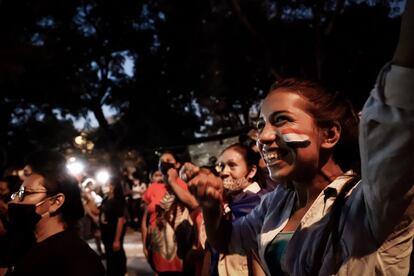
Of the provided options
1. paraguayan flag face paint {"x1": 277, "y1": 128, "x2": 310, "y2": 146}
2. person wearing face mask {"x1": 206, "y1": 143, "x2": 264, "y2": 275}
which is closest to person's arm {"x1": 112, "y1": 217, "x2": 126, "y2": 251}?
person wearing face mask {"x1": 206, "y1": 143, "x2": 264, "y2": 275}

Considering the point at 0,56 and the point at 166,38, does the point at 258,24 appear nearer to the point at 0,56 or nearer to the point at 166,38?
the point at 0,56

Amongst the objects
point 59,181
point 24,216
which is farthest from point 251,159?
point 24,216

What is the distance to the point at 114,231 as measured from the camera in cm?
801

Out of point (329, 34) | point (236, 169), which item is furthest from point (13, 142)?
point (236, 169)

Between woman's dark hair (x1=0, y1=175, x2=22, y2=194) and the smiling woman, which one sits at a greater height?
the smiling woman

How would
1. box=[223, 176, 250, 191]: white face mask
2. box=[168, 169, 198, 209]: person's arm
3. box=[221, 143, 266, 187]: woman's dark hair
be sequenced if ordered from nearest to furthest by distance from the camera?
box=[223, 176, 250, 191]: white face mask
box=[221, 143, 266, 187]: woman's dark hair
box=[168, 169, 198, 209]: person's arm

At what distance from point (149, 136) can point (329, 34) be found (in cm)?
1304

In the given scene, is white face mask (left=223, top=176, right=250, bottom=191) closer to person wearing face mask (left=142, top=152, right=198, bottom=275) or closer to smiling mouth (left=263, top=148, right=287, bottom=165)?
person wearing face mask (left=142, top=152, right=198, bottom=275)

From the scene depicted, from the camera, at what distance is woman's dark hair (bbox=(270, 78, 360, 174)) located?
1697mm

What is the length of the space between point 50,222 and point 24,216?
0.62ft

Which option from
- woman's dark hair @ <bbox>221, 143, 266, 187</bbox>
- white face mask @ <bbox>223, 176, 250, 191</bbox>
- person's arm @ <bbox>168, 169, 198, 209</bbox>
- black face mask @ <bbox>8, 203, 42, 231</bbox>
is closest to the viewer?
black face mask @ <bbox>8, 203, 42, 231</bbox>

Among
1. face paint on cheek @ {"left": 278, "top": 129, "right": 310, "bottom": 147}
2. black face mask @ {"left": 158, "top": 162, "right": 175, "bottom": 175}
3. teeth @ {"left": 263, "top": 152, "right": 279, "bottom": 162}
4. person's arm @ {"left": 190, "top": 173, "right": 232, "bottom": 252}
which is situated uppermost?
face paint on cheek @ {"left": 278, "top": 129, "right": 310, "bottom": 147}

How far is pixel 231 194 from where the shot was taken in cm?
377

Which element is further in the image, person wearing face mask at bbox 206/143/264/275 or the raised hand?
person wearing face mask at bbox 206/143/264/275
